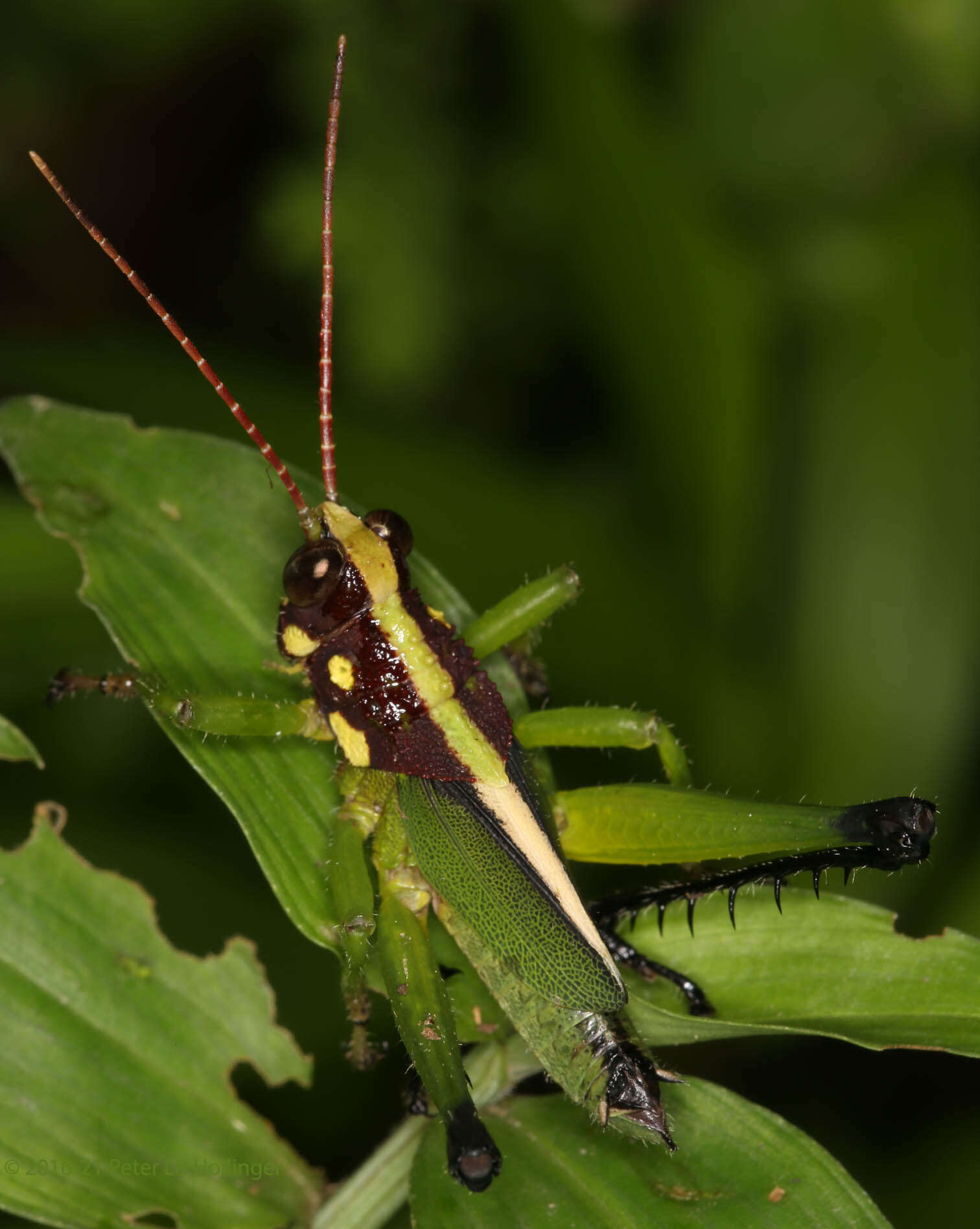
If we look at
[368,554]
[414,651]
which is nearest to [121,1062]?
[414,651]

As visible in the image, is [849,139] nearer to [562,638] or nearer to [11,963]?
[562,638]

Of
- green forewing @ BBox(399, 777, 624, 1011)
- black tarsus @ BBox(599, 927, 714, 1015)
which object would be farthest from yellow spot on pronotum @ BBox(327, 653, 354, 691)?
black tarsus @ BBox(599, 927, 714, 1015)

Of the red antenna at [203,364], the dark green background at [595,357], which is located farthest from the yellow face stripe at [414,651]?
the dark green background at [595,357]

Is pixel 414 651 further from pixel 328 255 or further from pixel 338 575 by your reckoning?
pixel 328 255

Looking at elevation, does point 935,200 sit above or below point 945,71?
below

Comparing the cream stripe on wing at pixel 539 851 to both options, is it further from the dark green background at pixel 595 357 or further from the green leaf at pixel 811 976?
the dark green background at pixel 595 357

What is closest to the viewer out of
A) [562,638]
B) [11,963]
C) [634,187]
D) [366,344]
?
[11,963]

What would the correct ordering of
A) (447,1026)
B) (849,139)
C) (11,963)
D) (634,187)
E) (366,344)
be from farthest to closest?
1. (849,139)
2. (366,344)
3. (634,187)
4. (11,963)
5. (447,1026)

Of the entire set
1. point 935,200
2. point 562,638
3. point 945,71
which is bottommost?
point 562,638

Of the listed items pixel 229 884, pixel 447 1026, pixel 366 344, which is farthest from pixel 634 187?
pixel 447 1026

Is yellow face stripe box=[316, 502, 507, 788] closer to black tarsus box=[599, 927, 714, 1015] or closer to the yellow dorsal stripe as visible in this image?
the yellow dorsal stripe
